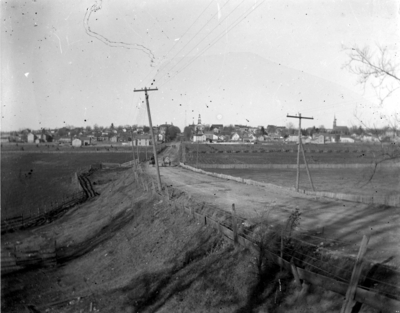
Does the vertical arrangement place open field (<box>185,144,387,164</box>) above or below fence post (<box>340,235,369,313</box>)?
below

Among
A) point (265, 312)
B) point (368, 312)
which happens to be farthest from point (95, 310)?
point (368, 312)

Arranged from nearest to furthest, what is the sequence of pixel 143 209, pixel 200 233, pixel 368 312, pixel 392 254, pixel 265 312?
1. pixel 368 312
2. pixel 265 312
3. pixel 392 254
4. pixel 200 233
5. pixel 143 209

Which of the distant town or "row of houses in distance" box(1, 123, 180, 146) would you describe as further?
the distant town

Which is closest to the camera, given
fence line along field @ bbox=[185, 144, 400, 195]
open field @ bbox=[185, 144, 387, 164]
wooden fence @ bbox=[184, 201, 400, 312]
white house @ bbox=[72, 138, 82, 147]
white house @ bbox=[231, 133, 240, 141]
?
wooden fence @ bbox=[184, 201, 400, 312]

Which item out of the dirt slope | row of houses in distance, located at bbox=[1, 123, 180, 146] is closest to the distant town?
row of houses in distance, located at bbox=[1, 123, 180, 146]

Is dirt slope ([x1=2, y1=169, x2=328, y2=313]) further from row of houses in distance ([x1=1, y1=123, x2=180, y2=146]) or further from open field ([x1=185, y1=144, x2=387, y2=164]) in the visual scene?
row of houses in distance ([x1=1, y1=123, x2=180, y2=146])

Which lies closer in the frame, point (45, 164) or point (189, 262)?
point (189, 262)

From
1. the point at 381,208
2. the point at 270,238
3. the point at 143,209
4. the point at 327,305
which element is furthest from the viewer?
the point at 143,209

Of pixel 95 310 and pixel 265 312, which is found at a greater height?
pixel 265 312

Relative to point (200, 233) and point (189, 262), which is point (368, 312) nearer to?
point (189, 262)

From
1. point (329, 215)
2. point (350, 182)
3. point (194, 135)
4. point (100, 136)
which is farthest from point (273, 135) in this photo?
point (329, 215)
